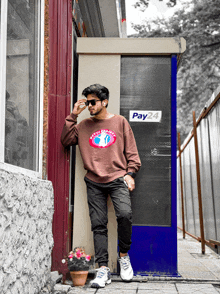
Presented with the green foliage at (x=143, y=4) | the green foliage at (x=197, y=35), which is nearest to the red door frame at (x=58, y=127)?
the green foliage at (x=197, y=35)

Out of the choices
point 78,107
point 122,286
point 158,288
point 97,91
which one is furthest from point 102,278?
point 97,91

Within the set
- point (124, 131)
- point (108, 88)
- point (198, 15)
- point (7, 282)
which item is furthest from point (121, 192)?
point (198, 15)

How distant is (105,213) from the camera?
377 centimetres

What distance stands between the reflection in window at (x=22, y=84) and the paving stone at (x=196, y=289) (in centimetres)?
163

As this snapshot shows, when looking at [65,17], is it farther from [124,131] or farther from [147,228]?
[147,228]

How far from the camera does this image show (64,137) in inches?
146

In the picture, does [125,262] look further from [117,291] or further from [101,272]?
[117,291]

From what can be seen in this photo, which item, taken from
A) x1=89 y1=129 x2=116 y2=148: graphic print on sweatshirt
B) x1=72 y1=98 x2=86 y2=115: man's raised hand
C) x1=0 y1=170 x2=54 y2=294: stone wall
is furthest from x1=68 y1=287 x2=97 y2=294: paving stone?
x1=72 y1=98 x2=86 y2=115: man's raised hand

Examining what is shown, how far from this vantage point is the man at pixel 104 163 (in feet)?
12.0

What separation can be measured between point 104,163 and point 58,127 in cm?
57

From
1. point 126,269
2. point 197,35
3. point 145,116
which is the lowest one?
point 126,269

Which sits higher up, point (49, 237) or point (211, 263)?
point (49, 237)

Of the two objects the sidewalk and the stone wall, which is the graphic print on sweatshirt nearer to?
the stone wall

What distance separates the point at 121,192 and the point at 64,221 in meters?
0.62
